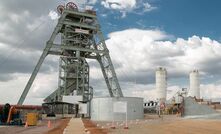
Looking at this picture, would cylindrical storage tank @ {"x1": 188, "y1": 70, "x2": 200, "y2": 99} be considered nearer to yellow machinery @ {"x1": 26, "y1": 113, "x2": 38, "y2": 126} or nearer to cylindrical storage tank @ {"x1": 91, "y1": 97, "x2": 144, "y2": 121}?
cylindrical storage tank @ {"x1": 91, "y1": 97, "x2": 144, "y2": 121}

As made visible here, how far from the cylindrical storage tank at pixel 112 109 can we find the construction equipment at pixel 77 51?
26.3 meters

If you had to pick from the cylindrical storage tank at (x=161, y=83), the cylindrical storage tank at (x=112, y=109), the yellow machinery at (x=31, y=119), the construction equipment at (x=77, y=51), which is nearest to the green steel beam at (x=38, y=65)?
the construction equipment at (x=77, y=51)

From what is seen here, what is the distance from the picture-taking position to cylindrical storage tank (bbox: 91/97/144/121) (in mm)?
70988

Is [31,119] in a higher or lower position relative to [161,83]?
lower

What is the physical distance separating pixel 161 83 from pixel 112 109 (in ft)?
221

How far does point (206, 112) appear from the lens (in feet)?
255

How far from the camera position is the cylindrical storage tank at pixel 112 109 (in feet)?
233

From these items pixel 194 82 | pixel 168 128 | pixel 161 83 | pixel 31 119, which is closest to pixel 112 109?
pixel 31 119

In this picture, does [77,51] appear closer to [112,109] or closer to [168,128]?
[112,109]

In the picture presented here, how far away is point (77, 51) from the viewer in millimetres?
104062

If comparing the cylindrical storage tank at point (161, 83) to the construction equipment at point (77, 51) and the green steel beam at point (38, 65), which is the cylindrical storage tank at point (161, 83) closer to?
the construction equipment at point (77, 51)

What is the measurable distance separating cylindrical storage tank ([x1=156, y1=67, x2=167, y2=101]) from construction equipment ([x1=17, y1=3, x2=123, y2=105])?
29431mm

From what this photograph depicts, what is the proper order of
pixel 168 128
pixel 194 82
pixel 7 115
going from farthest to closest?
1. pixel 194 82
2. pixel 7 115
3. pixel 168 128

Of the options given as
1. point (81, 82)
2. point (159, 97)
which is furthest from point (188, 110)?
point (159, 97)
